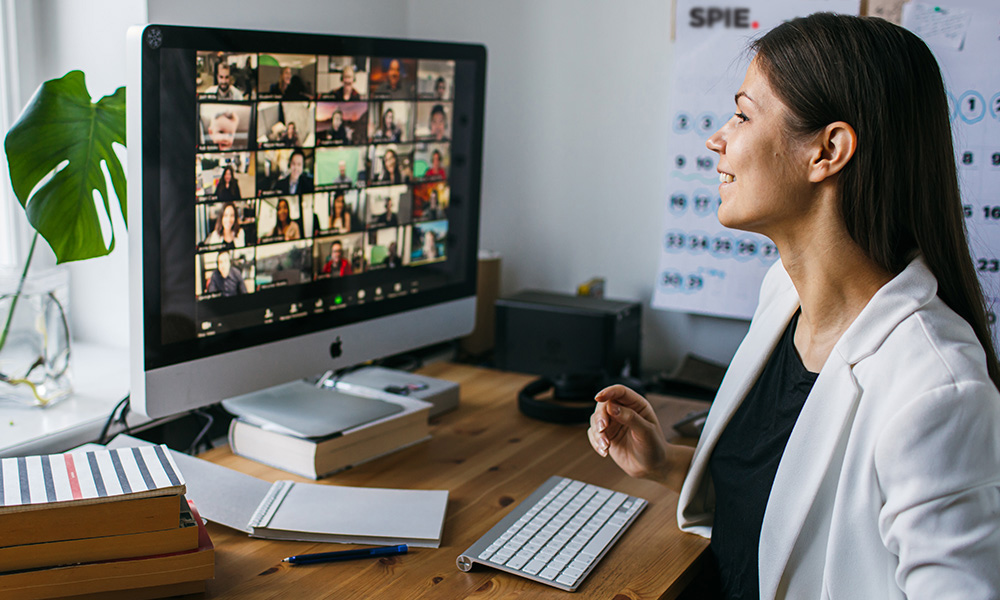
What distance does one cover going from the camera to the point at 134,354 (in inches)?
43.6

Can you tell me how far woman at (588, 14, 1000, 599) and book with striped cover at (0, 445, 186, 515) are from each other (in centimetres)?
69

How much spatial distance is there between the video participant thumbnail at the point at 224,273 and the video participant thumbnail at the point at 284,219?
4 centimetres

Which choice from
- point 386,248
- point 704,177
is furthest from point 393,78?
point 704,177

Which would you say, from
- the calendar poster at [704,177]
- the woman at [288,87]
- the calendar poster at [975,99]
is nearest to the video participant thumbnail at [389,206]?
the woman at [288,87]

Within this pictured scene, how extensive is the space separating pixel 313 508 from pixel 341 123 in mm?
590

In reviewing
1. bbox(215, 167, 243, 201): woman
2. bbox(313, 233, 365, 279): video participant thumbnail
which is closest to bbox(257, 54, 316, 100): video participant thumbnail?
bbox(215, 167, 243, 201): woman

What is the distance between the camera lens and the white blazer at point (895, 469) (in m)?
0.81

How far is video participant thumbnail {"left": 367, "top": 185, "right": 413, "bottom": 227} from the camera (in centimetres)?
141

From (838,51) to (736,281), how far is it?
3.09 ft

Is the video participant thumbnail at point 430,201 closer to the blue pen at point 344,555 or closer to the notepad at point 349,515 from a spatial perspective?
the notepad at point 349,515

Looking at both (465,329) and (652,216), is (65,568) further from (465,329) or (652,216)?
(652,216)

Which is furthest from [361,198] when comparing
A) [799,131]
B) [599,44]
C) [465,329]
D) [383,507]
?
[599,44]

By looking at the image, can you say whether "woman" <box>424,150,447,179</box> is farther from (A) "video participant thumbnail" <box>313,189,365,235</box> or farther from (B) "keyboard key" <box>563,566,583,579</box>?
(B) "keyboard key" <box>563,566,583,579</box>

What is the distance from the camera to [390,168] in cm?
143
